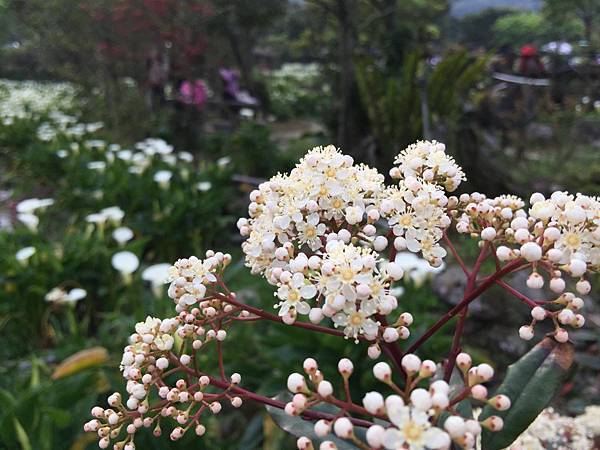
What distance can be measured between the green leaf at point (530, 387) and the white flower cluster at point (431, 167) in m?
0.27

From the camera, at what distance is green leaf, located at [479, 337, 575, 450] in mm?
747

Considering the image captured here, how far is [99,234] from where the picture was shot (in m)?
3.24

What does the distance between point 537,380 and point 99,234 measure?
2885 millimetres

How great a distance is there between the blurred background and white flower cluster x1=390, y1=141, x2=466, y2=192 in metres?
0.82

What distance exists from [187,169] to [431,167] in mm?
3801

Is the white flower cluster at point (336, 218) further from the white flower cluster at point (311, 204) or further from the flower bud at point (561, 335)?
the flower bud at point (561, 335)

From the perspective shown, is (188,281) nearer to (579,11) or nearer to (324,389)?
(324,389)

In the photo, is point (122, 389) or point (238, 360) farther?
point (238, 360)

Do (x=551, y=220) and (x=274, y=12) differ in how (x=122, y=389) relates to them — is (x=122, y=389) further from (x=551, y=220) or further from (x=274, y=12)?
(x=274, y=12)

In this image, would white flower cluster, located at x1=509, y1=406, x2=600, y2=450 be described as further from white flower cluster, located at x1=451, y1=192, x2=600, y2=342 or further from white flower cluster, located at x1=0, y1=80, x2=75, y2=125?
white flower cluster, located at x1=0, y1=80, x2=75, y2=125

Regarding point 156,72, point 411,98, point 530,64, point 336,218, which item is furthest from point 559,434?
point 156,72

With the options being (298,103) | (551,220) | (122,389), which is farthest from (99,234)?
(298,103)

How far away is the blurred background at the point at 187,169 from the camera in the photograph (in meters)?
2.18

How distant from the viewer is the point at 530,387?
0.78 meters
